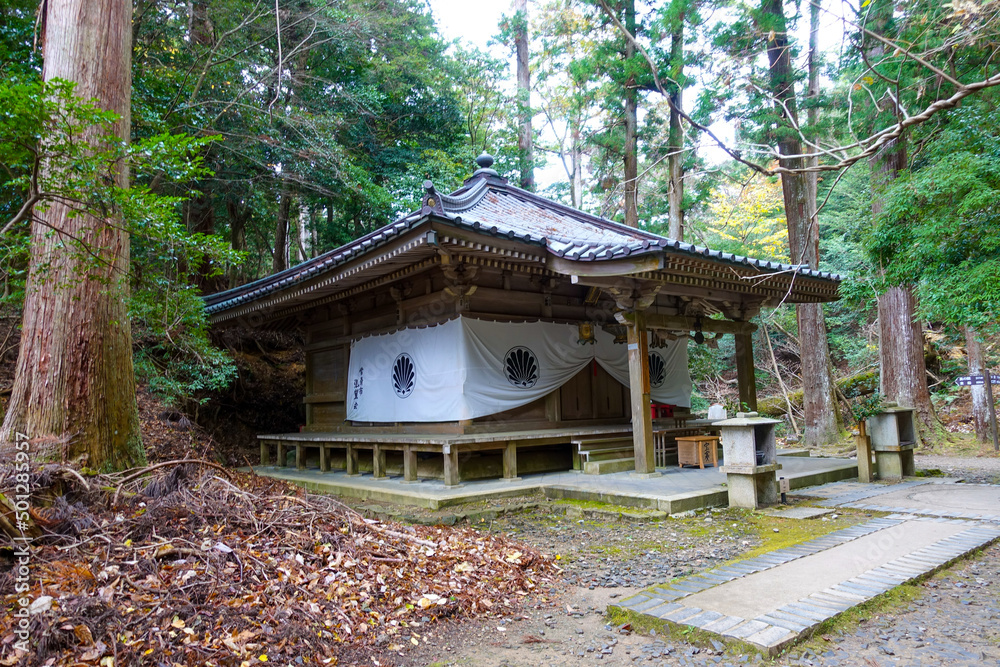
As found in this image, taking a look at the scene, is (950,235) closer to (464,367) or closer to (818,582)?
(818,582)

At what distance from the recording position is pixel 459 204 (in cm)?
927

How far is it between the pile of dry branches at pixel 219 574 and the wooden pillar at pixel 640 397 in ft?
11.1

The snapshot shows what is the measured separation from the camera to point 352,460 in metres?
9.48

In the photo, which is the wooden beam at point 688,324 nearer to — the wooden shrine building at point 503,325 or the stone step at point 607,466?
the wooden shrine building at point 503,325

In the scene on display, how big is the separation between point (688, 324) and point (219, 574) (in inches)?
283

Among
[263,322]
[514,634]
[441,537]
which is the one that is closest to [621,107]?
[263,322]

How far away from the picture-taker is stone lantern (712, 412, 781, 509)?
6.35 m

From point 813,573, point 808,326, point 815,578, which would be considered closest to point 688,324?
point 808,326

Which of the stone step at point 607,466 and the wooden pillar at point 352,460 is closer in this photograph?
the stone step at point 607,466

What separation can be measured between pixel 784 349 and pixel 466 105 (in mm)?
13391

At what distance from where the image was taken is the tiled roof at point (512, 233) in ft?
22.6

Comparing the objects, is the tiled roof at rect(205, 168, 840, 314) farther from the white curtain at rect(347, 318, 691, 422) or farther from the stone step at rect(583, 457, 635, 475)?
the stone step at rect(583, 457, 635, 475)

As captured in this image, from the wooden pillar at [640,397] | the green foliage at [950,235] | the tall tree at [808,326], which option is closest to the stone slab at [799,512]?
the wooden pillar at [640,397]

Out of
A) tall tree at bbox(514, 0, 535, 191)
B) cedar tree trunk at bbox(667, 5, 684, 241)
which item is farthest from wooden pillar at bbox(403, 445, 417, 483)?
tall tree at bbox(514, 0, 535, 191)
